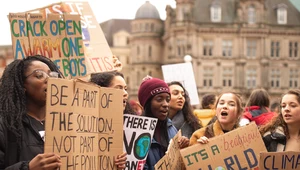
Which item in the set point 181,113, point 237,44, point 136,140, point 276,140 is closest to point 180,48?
point 237,44

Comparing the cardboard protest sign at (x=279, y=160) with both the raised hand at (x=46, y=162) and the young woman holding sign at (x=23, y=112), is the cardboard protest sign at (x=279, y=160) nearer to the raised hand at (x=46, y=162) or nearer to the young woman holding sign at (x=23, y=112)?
the young woman holding sign at (x=23, y=112)

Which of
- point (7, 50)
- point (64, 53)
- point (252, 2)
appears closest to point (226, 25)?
point (252, 2)

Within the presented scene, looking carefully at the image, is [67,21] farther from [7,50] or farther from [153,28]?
[153,28]

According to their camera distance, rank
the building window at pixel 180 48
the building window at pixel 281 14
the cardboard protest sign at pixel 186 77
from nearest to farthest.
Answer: the cardboard protest sign at pixel 186 77 → the building window at pixel 180 48 → the building window at pixel 281 14

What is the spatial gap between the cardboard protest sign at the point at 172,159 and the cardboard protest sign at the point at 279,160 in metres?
0.69

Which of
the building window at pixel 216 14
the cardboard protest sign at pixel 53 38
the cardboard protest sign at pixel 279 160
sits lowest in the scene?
the cardboard protest sign at pixel 279 160

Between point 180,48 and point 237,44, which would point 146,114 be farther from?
point 237,44

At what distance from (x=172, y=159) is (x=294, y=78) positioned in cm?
5053

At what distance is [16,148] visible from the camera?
4.68m

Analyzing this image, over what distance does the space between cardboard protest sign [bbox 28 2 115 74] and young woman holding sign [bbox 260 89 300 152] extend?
2.23 meters

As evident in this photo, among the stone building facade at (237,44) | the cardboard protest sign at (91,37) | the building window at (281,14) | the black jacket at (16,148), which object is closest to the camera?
the black jacket at (16,148)

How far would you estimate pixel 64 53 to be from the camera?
681 cm

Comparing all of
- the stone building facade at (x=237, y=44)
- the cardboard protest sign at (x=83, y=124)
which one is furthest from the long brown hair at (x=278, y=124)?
the stone building facade at (x=237, y=44)

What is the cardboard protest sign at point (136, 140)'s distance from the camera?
580 centimetres
